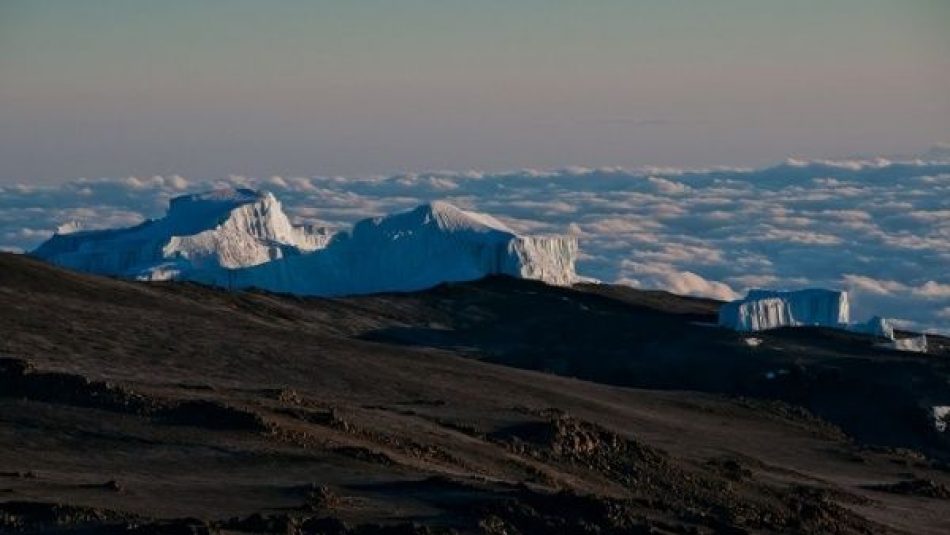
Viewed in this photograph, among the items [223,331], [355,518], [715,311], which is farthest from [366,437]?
[715,311]

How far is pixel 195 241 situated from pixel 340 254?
29.1ft

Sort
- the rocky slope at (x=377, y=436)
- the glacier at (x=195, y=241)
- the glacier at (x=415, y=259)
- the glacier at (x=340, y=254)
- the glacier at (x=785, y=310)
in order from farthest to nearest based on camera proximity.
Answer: the glacier at (x=195, y=241)
the glacier at (x=340, y=254)
the glacier at (x=415, y=259)
the glacier at (x=785, y=310)
the rocky slope at (x=377, y=436)

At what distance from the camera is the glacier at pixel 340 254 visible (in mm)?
110812

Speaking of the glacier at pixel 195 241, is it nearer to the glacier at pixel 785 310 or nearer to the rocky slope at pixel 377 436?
the glacier at pixel 785 310

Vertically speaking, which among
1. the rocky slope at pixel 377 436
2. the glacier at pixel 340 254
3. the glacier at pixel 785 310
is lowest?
the rocky slope at pixel 377 436

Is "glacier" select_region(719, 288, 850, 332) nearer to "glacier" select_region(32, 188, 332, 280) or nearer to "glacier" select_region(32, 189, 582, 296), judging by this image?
"glacier" select_region(32, 189, 582, 296)

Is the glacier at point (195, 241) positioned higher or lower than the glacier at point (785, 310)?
higher

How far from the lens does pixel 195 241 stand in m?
115

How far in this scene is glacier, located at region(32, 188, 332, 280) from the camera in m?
114

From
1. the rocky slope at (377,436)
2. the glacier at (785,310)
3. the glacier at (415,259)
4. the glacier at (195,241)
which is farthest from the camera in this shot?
the glacier at (195,241)

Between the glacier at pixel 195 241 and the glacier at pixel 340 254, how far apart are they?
3.3 inches

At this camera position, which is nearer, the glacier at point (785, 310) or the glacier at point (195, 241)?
the glacier at point (785, 310)

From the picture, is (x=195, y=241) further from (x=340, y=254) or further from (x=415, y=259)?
(x=415, y=259)

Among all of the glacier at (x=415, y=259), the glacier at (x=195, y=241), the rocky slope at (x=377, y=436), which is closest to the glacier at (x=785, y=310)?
the rocky slope at (x=377, y=436)
